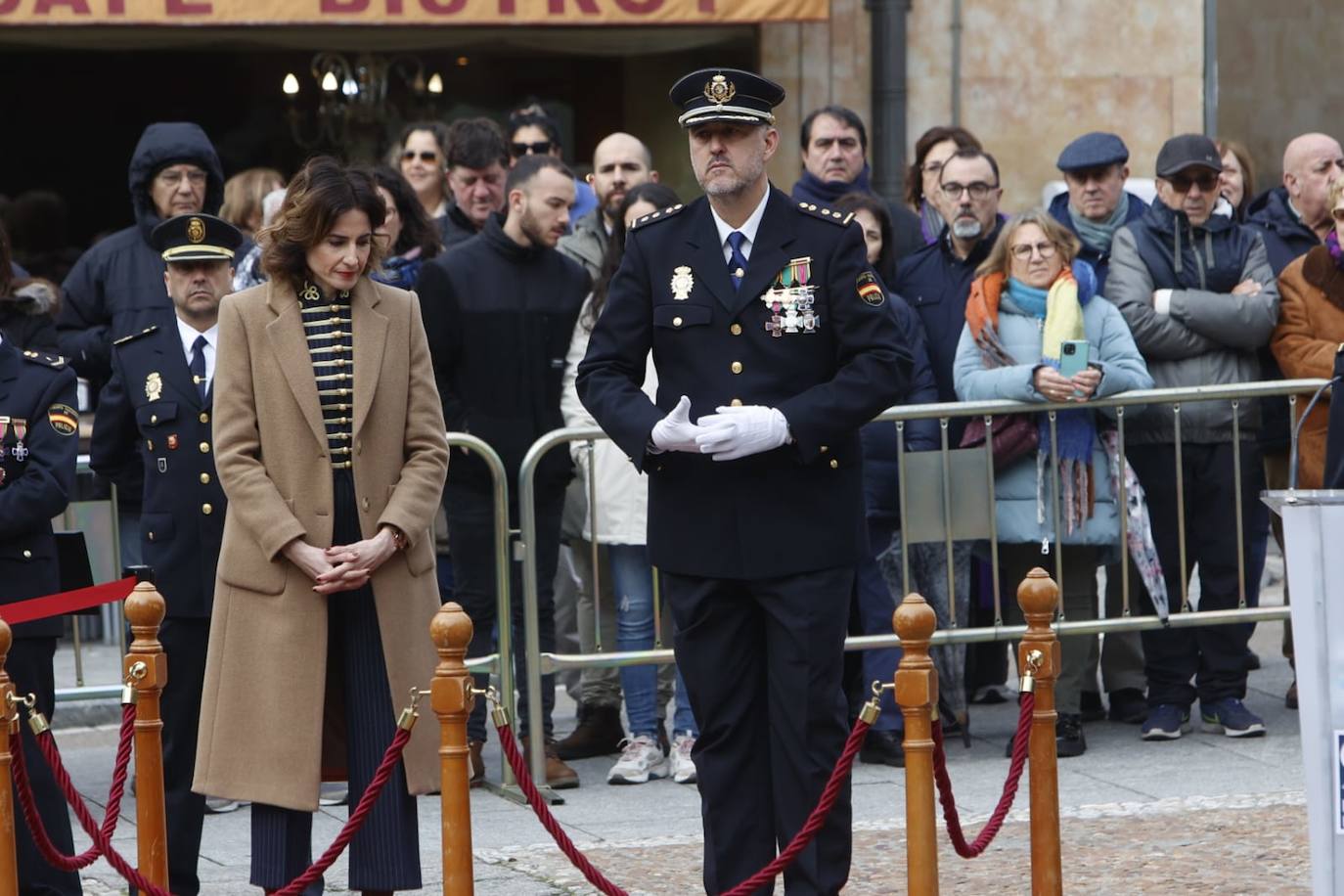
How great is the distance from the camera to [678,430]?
561cm

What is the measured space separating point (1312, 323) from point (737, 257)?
3.70m

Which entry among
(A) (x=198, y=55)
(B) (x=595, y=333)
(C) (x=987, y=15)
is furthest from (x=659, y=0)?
(B) (x=595, y=333)

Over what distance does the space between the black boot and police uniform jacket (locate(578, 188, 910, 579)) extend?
9.39 feet

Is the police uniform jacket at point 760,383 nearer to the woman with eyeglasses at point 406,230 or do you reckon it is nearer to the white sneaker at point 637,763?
the white sneaker at point 637,763

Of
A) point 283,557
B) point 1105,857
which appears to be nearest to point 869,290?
point 283,557

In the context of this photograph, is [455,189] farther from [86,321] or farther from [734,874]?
[734,874]

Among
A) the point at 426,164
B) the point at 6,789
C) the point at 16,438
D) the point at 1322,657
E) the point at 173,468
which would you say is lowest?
the point at 6,789

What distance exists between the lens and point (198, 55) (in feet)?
47.8

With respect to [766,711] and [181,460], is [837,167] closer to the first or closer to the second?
[181,460]

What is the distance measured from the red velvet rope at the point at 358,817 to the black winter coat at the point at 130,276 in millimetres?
3238

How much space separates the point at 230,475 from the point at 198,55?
30.2ft

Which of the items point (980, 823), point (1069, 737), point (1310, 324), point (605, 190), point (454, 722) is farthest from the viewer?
point (605, 190)

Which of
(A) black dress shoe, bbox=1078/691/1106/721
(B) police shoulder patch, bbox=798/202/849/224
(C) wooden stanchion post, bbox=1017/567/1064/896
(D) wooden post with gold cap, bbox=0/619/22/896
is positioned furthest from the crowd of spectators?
(D) wooden post with gold cap, bbox=0/619/22/896

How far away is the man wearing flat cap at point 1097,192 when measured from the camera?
9094 millimetres
